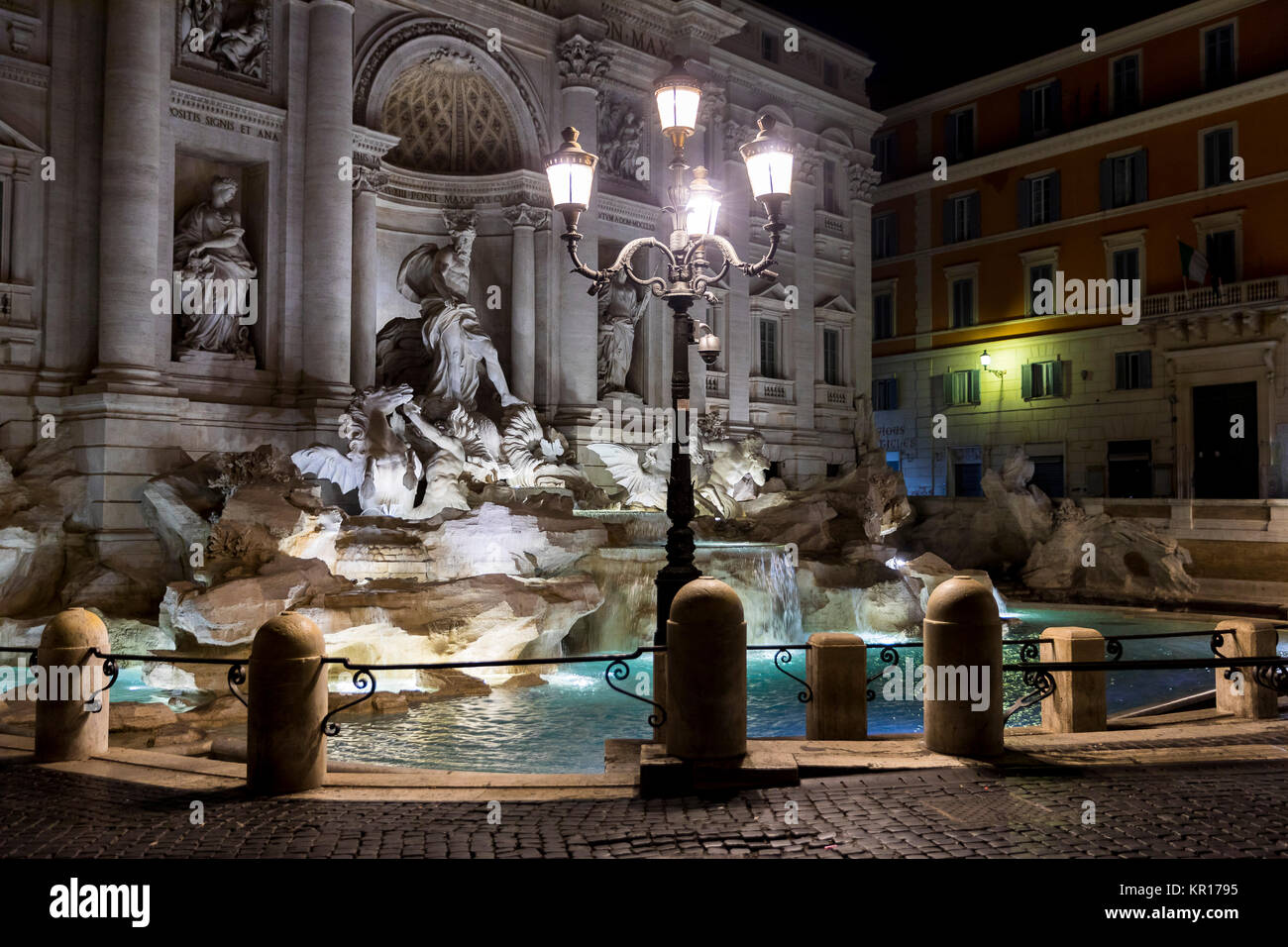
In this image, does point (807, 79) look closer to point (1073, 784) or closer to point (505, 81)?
point (505, 81)

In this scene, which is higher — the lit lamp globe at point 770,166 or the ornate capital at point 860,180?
the ornate capital at point 860,180

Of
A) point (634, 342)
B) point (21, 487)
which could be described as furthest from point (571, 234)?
point (634, 342)

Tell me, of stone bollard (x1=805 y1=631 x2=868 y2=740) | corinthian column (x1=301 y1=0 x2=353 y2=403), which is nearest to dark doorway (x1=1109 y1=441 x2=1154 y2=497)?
corinthian column (x1=301 y1=0 x2=353 y2=403)

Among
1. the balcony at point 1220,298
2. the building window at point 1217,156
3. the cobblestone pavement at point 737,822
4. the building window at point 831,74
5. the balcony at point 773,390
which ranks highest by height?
the building window at point 831,74

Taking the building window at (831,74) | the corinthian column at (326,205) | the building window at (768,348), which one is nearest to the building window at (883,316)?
the building window at (831,74)

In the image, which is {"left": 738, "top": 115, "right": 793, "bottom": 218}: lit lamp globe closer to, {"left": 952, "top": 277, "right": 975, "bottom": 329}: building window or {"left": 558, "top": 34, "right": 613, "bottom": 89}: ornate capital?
{"left": 558, "top": 34, "right": 613, "bottom": 89}: ornate capital

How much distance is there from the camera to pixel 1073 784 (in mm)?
6102

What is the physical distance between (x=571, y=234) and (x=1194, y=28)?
2737 centimetres

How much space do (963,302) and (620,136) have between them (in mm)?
15191

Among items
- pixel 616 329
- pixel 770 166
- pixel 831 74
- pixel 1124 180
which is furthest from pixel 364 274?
pixel 1124 180

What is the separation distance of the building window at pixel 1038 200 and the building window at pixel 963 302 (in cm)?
255

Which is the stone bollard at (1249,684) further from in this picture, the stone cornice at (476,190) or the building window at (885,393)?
the building window at (885,393)

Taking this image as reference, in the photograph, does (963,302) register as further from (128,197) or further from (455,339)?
(128,197)

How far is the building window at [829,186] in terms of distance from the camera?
3070cm
